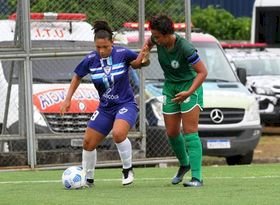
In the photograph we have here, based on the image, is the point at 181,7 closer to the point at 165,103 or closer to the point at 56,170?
the point at 56,170

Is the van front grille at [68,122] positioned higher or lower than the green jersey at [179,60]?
lower

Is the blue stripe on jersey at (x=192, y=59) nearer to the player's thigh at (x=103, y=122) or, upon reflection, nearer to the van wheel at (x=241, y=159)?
the player's thigh at (x=103, y=122)

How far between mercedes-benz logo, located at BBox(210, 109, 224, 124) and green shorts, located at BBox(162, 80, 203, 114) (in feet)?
21.0

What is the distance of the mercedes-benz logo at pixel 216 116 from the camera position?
17.8 meters

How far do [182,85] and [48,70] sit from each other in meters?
5.34

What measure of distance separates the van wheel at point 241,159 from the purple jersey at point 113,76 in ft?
23.0

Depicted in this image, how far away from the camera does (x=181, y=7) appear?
54.6ft

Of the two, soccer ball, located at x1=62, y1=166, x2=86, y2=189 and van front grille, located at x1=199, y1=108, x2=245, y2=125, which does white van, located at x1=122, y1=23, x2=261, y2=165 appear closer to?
van front grille, located at x1=199, y1=108, x2=245, y2=125

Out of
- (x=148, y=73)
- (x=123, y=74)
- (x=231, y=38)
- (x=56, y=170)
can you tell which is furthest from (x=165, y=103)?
(x=231, y=38)

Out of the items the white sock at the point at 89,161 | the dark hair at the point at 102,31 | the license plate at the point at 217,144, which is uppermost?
the dark hair at the point at 102,31

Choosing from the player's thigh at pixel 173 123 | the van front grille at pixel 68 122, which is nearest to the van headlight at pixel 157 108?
the van front grille at pixel 68 122

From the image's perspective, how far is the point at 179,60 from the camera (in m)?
11.1

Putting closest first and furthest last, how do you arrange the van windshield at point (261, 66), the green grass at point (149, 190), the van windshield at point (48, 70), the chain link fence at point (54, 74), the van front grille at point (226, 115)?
the green grass at point (149, 190), the chain link fence at point (54, 74), the van windshield at point (48, 70), the van front grille at point (226, 115), the van windshield at point (261, 66)

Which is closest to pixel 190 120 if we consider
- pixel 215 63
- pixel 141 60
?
pixel 141 60
